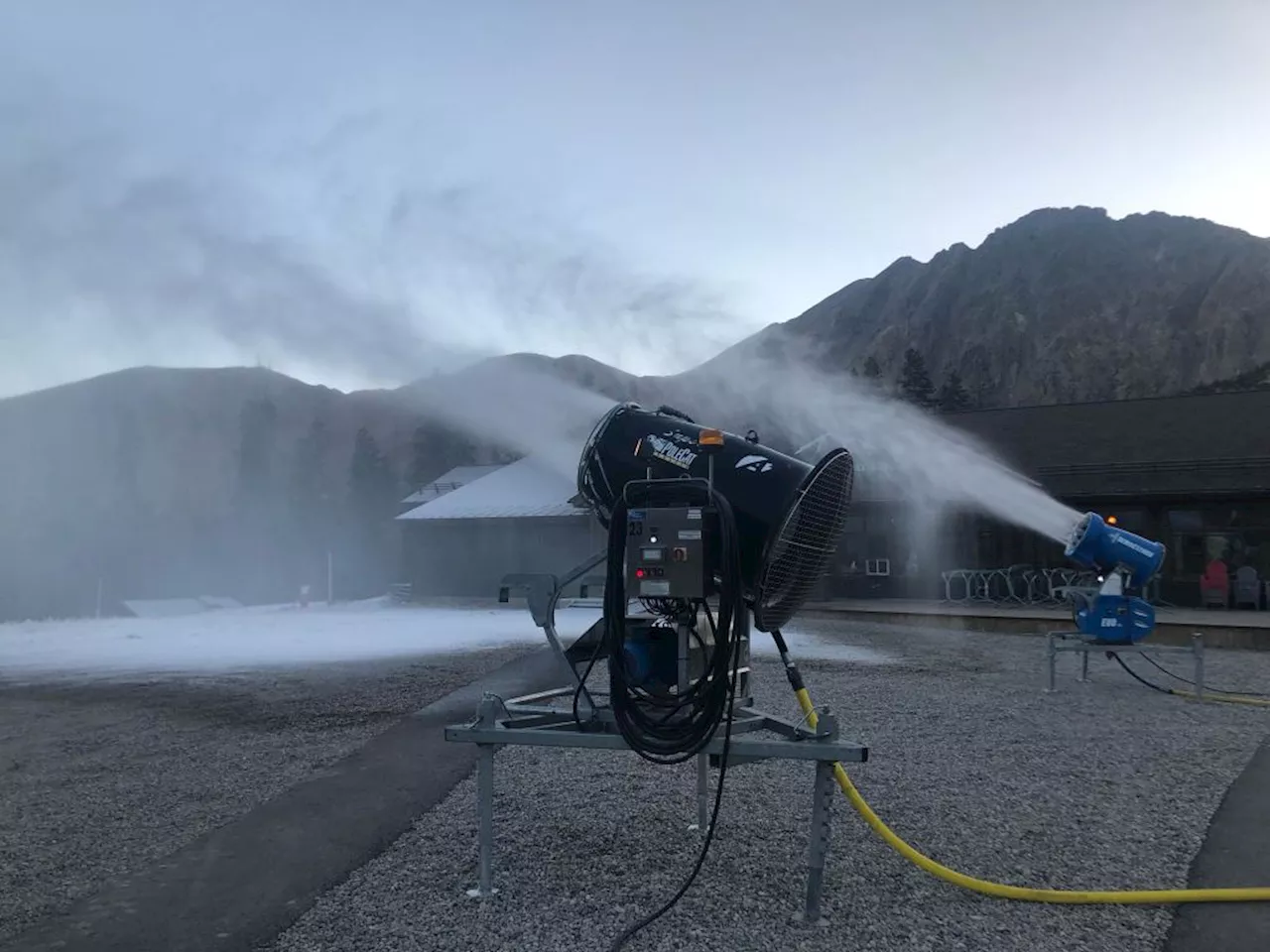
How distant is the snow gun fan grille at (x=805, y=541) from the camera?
5160 millimetres

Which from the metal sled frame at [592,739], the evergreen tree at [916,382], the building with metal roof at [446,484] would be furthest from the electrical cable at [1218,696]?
the evergreen tree at [916,382]

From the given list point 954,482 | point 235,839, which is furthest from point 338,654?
point 954,482

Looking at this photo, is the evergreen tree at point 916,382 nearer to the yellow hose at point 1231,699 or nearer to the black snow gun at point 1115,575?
the black snow gun at point 1115,575

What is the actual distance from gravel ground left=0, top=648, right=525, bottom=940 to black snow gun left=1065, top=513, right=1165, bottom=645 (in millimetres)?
8412

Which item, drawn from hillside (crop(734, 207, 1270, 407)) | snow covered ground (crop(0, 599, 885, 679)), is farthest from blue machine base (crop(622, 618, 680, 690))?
hillside (crop(734, 207, 1270, 407))

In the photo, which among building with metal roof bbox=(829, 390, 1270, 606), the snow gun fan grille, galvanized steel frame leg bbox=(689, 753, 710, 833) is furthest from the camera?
building with metal roof bbox=(829, 390, 1270, 606)

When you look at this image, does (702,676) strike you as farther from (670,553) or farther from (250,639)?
(250,639)

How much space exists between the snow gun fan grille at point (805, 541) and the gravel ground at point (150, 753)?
400 centimetres

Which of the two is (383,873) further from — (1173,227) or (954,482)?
(1173,227)

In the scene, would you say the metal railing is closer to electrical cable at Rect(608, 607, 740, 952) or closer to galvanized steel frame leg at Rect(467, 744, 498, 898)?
electrical cable at Rect(608, 607, 740, 952)

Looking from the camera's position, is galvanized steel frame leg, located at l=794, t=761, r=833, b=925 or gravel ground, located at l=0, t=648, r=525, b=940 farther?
gravel ground, located at l=0, t=648, r=525, b=940

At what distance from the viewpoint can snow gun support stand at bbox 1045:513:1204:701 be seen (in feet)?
38.9

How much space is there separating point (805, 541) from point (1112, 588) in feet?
28.2

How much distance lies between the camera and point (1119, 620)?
12.0 m
